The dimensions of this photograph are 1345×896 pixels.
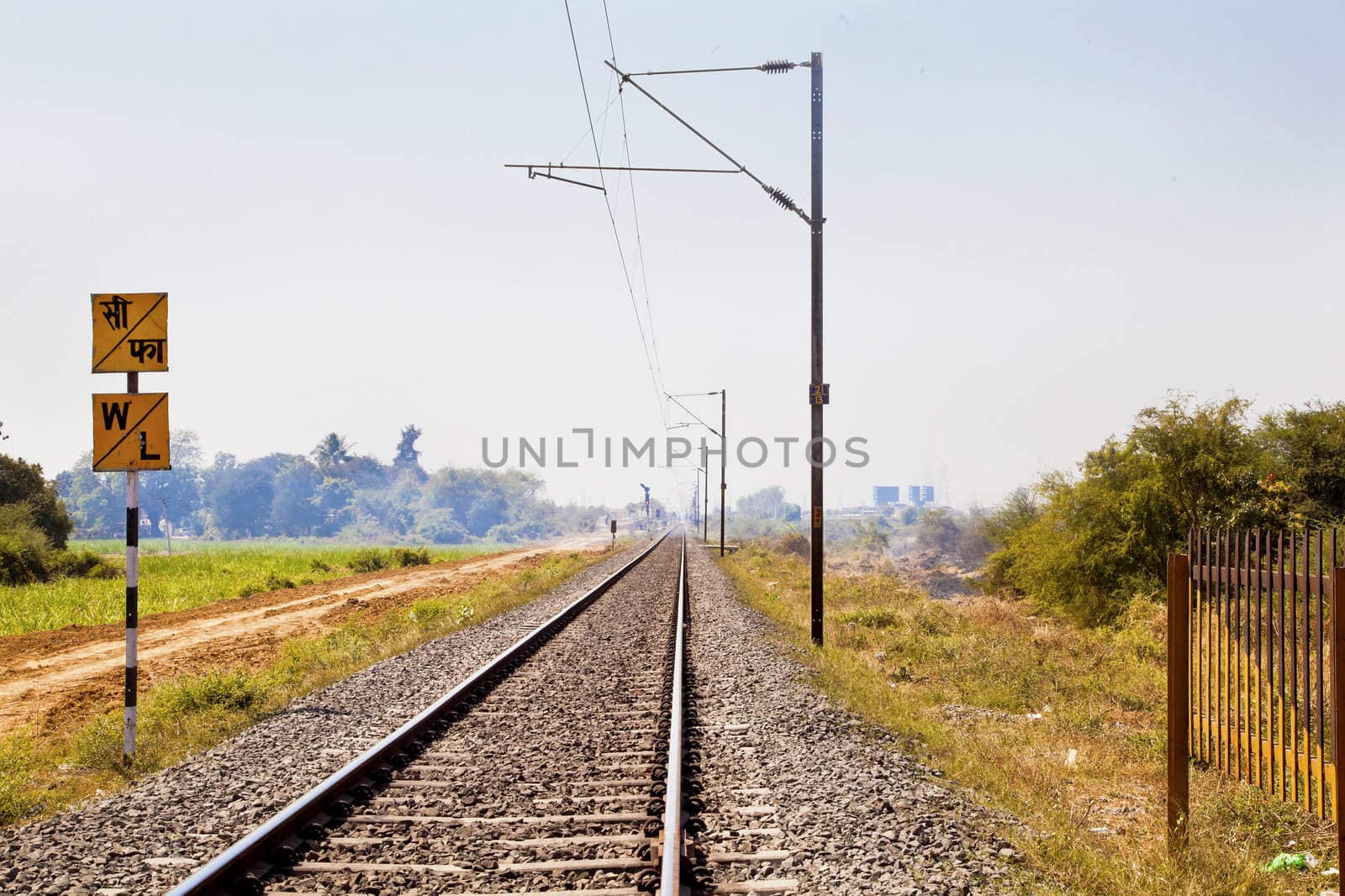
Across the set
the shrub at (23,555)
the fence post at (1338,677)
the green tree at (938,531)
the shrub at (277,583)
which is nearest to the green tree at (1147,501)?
the fence post at (1338,677)

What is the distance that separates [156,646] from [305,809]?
14232 millimetres

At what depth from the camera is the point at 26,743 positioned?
358 inches

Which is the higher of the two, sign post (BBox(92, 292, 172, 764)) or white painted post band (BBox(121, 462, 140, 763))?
sign post (BBox(92, 292, 172, 764))

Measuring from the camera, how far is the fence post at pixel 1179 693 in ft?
18.4

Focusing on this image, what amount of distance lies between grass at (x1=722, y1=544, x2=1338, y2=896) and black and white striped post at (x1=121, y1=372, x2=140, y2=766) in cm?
676

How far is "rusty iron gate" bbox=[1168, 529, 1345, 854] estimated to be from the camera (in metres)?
4.98

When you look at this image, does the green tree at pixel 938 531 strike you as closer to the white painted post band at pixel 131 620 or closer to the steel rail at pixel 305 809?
the steel rail at pixel 305 809

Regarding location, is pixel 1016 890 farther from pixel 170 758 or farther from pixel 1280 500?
pixel 1280 500

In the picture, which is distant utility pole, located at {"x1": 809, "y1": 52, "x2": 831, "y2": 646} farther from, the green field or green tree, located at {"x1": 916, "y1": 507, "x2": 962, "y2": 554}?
green tree, located at {"x1": 916, "y1": 507, "x2": 962, "y2": 554}

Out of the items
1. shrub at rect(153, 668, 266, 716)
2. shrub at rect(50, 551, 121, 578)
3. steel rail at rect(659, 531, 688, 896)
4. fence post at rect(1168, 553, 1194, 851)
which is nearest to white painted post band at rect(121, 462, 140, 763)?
shrub at rect(153, 668, 266, 716)

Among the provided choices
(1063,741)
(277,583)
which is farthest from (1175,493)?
(277,583)

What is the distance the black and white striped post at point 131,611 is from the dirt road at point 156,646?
10.3 ft

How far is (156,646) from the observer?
695 inches

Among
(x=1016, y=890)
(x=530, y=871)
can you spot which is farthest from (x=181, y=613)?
(x=1016, y=890)
